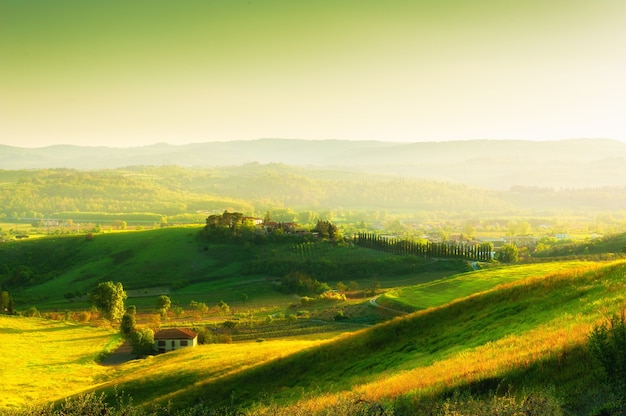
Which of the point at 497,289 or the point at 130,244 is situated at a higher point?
the point at 497,289

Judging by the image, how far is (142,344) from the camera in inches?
3172

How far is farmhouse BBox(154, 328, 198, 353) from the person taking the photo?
82062 mm

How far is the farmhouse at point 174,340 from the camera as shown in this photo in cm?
8206

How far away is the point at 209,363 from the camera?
167ft

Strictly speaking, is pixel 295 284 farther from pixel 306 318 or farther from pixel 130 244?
pixel 130 244

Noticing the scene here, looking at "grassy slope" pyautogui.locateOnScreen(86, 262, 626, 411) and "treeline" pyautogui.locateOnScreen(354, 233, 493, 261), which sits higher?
"grassy slope" pyautogui.locateOnScreen(86, 262, 626, 411)

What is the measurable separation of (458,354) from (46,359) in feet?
210

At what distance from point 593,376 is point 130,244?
645 ft

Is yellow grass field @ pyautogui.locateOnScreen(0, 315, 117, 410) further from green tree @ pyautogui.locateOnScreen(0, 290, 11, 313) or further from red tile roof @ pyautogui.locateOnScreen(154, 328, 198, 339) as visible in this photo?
green tree @ pyautogui.locateOnScreen(0, 290, 11, 313)

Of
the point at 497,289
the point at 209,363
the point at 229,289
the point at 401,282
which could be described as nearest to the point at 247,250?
the point at 229,289

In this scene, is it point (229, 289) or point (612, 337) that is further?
point (229, 289)

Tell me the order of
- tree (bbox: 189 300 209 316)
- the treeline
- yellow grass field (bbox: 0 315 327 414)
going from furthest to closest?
the treeline, tree (bbox: 189 300 209 316), yellow grass field (bbox: 0 315 327 414)

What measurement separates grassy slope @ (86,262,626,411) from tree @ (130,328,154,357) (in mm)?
33410

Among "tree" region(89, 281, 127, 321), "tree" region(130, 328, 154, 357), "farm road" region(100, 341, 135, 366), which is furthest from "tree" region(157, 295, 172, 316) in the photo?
"tree" region(130, 328, 154, 357)
